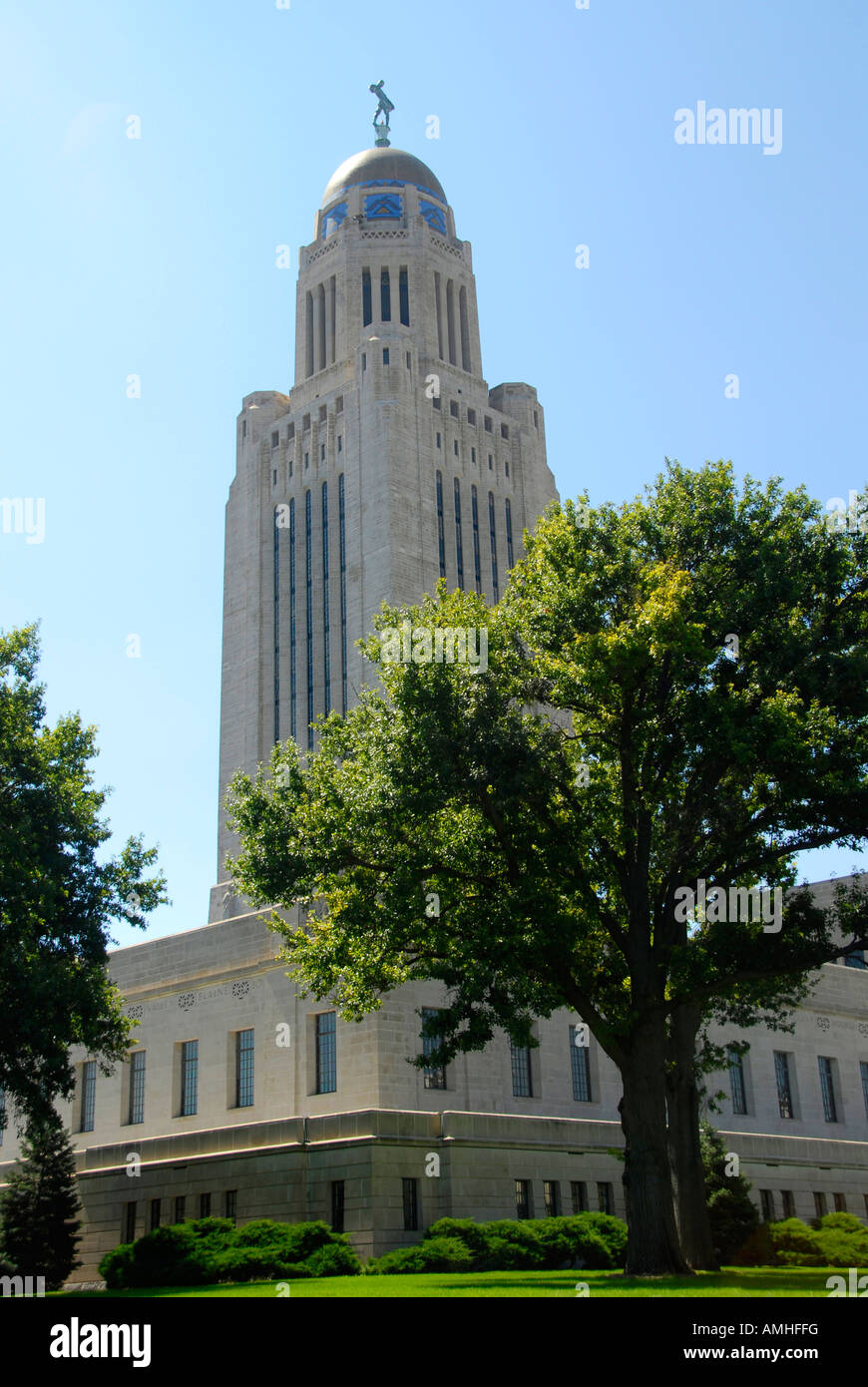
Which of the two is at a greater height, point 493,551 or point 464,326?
point 464,326

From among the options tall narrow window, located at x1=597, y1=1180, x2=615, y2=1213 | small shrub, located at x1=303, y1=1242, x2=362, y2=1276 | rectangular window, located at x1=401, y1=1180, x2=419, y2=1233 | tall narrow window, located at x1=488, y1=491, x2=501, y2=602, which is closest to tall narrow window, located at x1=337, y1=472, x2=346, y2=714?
tall narrow window, located at x1=488, y1=491, x2=501, y2=602

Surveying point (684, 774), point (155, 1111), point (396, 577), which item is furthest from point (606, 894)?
point (396, 577)

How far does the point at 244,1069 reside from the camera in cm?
4044

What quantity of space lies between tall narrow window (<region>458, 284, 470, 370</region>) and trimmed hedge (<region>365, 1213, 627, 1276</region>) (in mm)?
62037

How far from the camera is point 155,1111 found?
4269 centimetres

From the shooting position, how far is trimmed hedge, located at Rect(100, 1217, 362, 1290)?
2739 cm

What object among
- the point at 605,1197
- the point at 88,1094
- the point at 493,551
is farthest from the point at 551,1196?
the point at 493,551

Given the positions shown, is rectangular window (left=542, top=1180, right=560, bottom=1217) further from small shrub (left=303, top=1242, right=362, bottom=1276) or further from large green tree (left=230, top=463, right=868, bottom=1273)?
large green tree (left=230, top=463, right=868, bottom=1273)

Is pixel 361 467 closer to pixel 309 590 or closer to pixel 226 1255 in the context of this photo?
pixel 309 590

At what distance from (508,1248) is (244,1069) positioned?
14.1 metres

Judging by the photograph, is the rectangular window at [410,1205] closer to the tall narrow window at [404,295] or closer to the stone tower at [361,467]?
the stone tower at [361,467]
